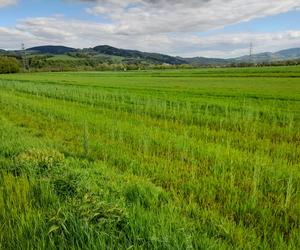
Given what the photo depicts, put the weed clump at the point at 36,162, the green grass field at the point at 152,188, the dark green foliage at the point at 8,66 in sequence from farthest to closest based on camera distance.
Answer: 1. the dark green foliage at the point at 8,66
2. the weed clump at the point at 36,162
3. the green grass field at the point at 152,188

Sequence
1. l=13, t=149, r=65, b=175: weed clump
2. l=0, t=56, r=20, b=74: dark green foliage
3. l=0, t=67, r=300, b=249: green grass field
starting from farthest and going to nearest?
l=0, t=56, r=20, b=74: dark green foliage, l=13, t=149, r=65, b=175: weed clump, l=0, t=67, r=300, b=249: green grass field

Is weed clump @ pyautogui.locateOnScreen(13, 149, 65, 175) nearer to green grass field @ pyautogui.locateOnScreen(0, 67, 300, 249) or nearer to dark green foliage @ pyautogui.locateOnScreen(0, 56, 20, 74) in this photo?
green grass field @ pyautogui.locateOnScreen(0, 67, 300, 249)

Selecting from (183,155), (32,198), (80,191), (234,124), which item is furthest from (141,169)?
(234,124)

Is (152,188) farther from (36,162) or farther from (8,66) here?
(8,66)

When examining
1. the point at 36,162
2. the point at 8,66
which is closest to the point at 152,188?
the point at 36,162

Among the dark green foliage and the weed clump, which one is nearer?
the weed clump

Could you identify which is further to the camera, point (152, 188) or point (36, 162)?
point (36, 162)

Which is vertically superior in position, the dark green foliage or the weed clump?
the dark green foliage

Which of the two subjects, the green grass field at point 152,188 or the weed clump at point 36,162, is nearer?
the green grass field at point 152,188

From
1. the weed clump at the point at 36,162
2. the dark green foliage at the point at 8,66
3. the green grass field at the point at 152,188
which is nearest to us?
the green grass field at the point at 152,188

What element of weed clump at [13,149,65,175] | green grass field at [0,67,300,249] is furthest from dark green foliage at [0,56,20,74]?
weed clump at [13,149,65,175]

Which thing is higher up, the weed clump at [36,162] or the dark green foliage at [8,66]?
the dark green foliage at [8,66]

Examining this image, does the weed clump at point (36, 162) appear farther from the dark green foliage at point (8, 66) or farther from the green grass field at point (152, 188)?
the dark green foliage at point (8, 66)

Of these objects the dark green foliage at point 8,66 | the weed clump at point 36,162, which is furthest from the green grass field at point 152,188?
the dark green foliage at point 8,66
